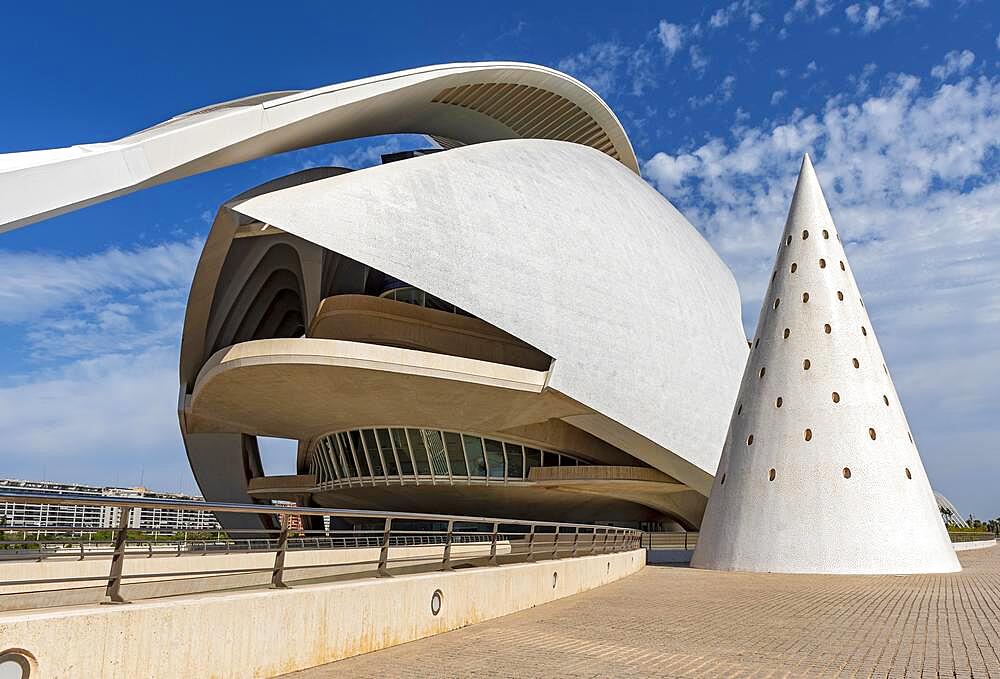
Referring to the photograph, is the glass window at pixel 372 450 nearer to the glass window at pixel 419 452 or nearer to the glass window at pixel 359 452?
the glass window at pixel 359 452

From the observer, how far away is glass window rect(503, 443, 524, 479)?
30344 millimetres

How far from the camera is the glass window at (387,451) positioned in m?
29.8

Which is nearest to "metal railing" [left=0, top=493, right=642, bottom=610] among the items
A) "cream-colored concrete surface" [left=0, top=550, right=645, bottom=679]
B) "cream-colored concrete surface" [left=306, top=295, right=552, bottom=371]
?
"cream-colored concrete surface" [left=0, top=550, right=645, bottom=679]

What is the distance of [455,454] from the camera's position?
29891 mm

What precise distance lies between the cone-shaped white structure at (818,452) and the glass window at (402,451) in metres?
13.3

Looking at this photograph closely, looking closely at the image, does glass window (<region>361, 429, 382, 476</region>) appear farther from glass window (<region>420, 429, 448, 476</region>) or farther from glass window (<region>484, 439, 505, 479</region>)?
glass window (<region>484, 439, 505, 479</region>)

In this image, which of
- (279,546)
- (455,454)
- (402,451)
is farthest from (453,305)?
(279,546)

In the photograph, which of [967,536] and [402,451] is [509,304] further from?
[967,536]

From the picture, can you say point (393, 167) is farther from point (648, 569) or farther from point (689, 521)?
point (689, 521)

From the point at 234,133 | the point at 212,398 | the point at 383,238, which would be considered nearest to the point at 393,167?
the point at 383,238

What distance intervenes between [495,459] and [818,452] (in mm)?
14698

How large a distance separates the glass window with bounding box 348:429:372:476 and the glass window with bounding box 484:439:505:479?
472 centimetres

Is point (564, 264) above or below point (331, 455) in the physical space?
above

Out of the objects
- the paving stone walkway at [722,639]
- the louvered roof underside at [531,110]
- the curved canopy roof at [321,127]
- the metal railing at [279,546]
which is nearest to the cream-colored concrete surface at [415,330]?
the curved canopy roof at [321,127]
